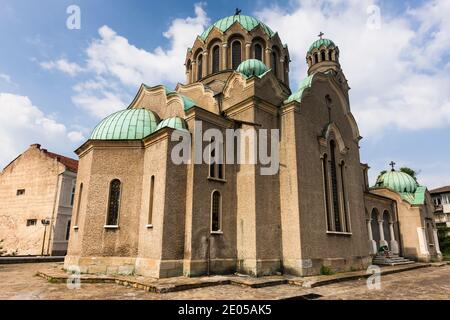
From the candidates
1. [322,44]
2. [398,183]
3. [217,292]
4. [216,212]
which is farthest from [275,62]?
[217,292]

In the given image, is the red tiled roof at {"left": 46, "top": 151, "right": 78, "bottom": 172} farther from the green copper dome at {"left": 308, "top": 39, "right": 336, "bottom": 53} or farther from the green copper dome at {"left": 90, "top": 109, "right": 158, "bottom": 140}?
the green copper dome at {"left": 308, "top": 39, "right": 336, "bottom": 53}

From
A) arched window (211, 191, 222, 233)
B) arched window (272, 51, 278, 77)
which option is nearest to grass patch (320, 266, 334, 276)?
arched window (211, 191, 222, 233)

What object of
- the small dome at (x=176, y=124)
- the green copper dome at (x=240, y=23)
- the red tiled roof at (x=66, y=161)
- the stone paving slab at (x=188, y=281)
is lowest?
the stone paving slab at (x=188, y=281)

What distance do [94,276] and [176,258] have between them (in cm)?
295

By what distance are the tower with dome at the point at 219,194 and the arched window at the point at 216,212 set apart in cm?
5

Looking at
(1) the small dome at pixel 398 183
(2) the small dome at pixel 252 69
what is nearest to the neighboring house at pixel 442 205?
(1) the small dome at pixel 398 183

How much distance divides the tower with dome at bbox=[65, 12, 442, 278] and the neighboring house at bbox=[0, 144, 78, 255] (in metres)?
12.9

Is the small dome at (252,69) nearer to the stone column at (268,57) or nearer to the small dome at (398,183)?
the stone column at (268,57)

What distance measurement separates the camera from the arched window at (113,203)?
1308cm

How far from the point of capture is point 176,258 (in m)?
11.6

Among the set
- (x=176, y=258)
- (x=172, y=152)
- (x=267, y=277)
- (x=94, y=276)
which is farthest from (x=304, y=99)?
(x=94, y=276)

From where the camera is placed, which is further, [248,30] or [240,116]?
[248,30]

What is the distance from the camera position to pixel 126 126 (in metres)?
14.3

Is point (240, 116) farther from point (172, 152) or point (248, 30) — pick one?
point (248, 30)
